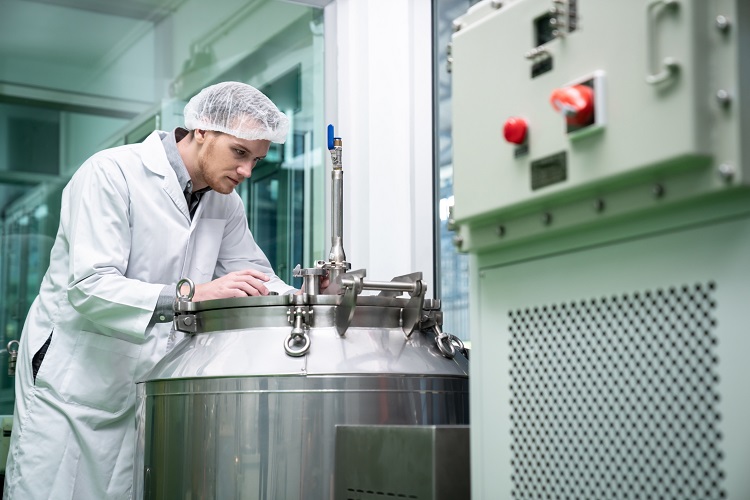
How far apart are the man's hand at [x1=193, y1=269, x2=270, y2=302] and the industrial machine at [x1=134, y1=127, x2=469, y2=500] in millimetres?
53

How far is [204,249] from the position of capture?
202 cm

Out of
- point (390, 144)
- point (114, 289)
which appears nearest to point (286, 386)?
point (114, 289)

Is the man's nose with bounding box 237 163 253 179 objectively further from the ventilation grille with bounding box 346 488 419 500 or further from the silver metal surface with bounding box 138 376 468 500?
the ventilation grille with bounding box 346 488 419 500

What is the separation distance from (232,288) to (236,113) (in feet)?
1.63

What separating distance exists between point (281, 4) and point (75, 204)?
4.02 feet

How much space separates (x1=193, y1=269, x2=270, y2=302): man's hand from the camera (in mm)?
1618

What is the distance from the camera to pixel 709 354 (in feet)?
2.68

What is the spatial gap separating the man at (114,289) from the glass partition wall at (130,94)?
1.99 feet

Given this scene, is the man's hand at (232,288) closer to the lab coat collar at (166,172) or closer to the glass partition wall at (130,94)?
the lab coat collar at (166,172)

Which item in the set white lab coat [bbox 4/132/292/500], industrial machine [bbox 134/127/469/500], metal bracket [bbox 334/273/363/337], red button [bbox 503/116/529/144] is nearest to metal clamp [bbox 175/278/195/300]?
industrial machine [bbox 134/127/469/500]

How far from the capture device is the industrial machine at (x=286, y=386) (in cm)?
135

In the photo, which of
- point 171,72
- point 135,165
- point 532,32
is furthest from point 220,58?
point 532,32

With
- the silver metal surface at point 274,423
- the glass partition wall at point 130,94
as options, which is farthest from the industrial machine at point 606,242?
the glass partition wall at point 130,94

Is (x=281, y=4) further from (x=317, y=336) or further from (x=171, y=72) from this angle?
(x=317, y=336)
